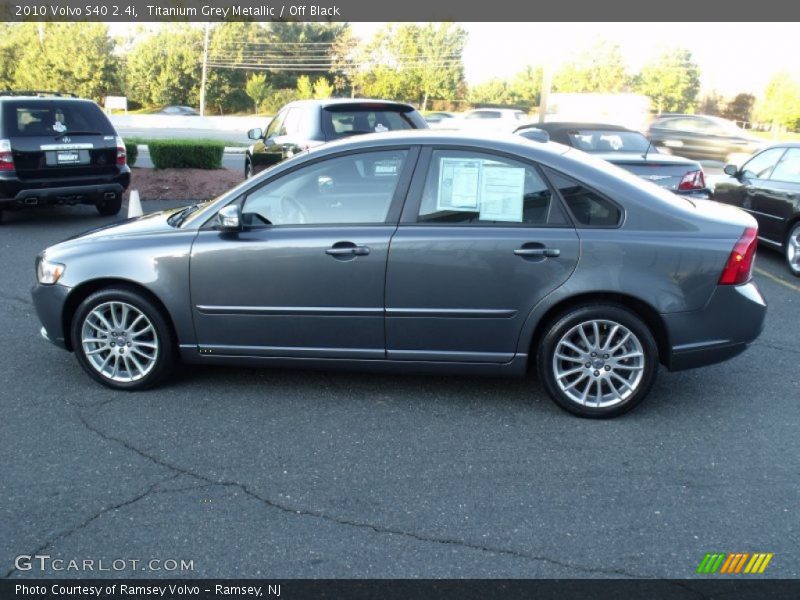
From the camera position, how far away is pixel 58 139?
387 inches

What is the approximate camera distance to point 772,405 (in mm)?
4723

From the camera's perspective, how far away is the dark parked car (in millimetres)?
4320

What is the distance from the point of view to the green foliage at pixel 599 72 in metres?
65.2

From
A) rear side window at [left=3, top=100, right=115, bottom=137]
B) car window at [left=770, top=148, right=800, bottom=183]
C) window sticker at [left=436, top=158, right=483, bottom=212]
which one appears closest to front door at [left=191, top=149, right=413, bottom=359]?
window sticker at [left=436, top=158, right=483, bottom=212]

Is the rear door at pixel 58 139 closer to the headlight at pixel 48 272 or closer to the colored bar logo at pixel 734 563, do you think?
the headlight at pixel 48 272

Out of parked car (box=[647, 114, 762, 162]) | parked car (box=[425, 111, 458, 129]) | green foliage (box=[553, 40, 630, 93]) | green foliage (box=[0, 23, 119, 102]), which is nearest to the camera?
parked car (box=[647, 114, 762, 162])

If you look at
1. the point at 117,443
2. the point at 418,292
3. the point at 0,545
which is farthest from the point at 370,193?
the point at 0,545

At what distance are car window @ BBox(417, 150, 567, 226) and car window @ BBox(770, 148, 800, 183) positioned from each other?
565cm

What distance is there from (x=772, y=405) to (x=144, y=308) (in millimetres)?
4007

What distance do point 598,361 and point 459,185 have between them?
1336 millimetres

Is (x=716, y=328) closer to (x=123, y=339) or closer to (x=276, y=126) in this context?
(x=123, y=339)

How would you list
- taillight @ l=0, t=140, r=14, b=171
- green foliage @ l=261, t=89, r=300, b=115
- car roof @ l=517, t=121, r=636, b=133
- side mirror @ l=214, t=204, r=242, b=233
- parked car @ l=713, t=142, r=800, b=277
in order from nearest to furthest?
1. side mirror @ l=214, t=204, r=242, b=233
2. parked car @ l=713, t=142, r=800, b=277
3. taillight @ l=0, t=140, r=14, b=171
4. car roof @ l=517, t=121, r=636, b=133
5. green foliage @ l=261, t=89, r=300, b=115

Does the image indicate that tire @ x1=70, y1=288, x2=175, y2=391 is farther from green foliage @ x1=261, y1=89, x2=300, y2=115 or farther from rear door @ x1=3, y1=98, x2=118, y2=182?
green foliage @ x1=261, y1=89, x2=300, y2=115
